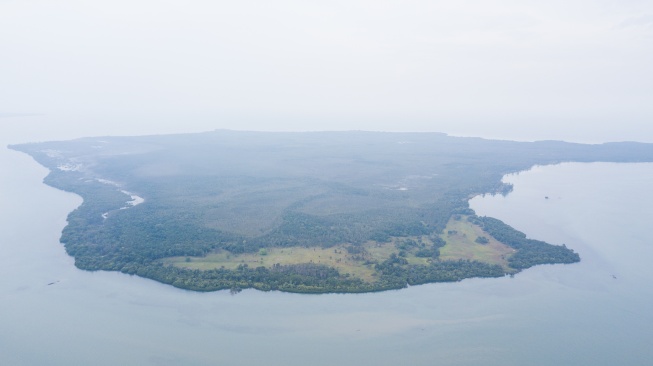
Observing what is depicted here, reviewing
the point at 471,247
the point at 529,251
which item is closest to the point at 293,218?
the point at 471,247

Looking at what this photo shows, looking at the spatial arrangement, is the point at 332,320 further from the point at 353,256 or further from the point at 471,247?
the point at 471,247

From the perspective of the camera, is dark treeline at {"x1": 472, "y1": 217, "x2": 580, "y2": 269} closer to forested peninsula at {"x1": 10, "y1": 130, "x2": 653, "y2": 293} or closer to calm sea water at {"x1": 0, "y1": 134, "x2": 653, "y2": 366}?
forested peninsula at {"x1": 10, "y1": 130, "x2": 653, "y2": 293}

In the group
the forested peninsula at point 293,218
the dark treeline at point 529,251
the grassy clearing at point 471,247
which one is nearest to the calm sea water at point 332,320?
the dark treeline at point 529,251

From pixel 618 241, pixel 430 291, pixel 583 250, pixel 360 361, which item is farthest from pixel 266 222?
pixel 618 241

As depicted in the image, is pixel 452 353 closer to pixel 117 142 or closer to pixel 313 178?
pixel 313 178

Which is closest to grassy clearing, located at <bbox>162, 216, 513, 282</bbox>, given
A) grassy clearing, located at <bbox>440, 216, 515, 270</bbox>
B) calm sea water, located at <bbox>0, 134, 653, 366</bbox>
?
grassy clearing, located at <bbox>440, 216, 515, 270</bbox>

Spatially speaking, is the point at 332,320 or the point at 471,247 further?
the point at 471,247
